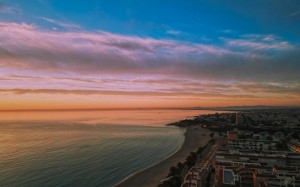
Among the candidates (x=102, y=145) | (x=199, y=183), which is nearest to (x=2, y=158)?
(x=102, y=145)

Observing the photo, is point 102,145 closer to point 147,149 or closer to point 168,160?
point 147,149

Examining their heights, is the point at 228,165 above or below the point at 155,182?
above

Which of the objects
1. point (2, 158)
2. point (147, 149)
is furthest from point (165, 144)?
point (2, 158)

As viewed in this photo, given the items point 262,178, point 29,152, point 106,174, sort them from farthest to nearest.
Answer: point 29,152
point 106,174
point 262,178

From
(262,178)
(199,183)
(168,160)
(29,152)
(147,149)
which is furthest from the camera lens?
(147,149)

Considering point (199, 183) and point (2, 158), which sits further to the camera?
point (2, 158)

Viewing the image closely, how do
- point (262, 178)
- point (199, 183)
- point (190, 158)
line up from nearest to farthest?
point (262, 178) → point (199, 183) → point (190, 158)

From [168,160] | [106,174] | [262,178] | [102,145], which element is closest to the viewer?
[262,178]

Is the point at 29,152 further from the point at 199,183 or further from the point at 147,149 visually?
the point at 199,183

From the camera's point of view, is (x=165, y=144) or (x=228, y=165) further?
(x=165, y=144)
